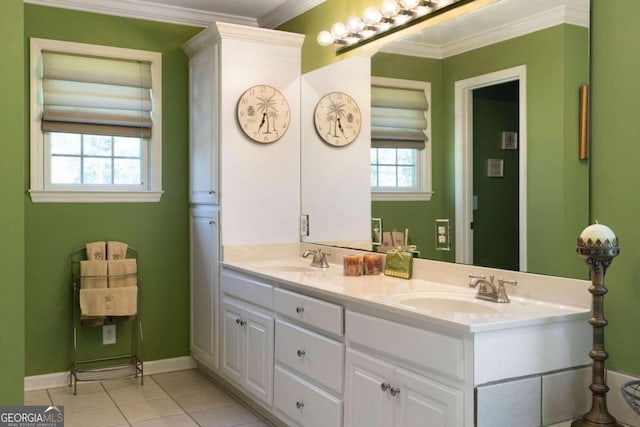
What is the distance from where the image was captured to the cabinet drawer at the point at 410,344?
203 cm

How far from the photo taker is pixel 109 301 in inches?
156

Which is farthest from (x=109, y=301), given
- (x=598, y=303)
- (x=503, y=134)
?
(x=598, y=303)

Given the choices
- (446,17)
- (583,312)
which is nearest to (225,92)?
(446,17)

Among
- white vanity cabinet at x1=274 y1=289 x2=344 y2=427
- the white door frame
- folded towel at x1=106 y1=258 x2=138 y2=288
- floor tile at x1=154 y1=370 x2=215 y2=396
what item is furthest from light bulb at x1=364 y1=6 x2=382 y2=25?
floor tile at x1=154 y1=370 x2=215 y2=396

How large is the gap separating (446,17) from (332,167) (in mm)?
1189

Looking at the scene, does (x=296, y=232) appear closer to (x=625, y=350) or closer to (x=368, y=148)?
(x=368, y=148)

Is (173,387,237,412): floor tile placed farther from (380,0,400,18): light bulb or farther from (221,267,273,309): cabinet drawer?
(380,0,400,18): light bulb

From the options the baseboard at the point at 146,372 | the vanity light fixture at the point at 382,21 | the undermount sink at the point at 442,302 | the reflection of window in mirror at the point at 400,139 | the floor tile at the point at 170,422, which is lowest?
the floor tile at the point at 170,422

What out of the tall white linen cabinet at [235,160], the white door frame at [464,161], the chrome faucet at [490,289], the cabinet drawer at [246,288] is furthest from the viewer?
the tall white linen cabinet at [235,160]

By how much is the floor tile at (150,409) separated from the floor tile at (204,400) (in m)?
0.06

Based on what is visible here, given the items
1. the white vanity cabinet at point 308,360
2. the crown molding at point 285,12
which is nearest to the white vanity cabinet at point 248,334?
the white vanity cabinet at point 308,360

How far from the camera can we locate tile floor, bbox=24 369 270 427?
3416mm

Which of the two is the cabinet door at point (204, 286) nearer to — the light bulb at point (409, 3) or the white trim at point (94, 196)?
the white trim at point (94, 196)

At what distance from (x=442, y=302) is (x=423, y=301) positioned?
8 cm
